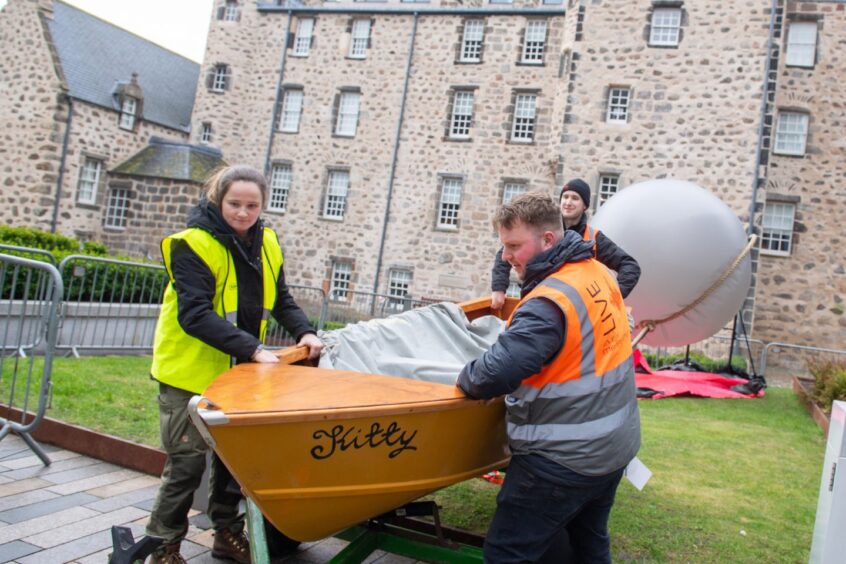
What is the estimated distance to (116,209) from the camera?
23.7 m

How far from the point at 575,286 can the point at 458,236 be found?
1951 centimetres

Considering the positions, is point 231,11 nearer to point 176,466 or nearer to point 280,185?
point 280,185

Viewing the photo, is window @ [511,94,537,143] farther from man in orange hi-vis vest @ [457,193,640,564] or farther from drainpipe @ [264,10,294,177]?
man in orange hi-vis vest @ [457,193,640,564]

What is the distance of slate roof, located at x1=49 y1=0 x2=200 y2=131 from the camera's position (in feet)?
77.5

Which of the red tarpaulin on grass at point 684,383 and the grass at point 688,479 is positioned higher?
the red tarpaulin on grass at point 684,383

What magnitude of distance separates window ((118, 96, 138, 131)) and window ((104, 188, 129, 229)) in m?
2.51

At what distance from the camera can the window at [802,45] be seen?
20.2 meters

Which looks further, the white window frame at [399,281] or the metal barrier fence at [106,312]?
the white window frame at [399,281]

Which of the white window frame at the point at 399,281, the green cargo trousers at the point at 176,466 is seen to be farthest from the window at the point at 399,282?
the green cargo trousers at the point at 176,466

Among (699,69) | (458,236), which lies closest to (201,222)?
(699,69)

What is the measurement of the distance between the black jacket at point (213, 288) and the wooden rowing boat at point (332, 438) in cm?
17

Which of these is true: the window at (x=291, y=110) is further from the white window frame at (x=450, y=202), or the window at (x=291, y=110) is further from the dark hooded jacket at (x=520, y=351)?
the dark hooded jacket at (x=520, y=351)

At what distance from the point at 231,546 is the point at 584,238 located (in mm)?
3220

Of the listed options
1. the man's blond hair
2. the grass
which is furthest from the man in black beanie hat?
the man's blond hair
